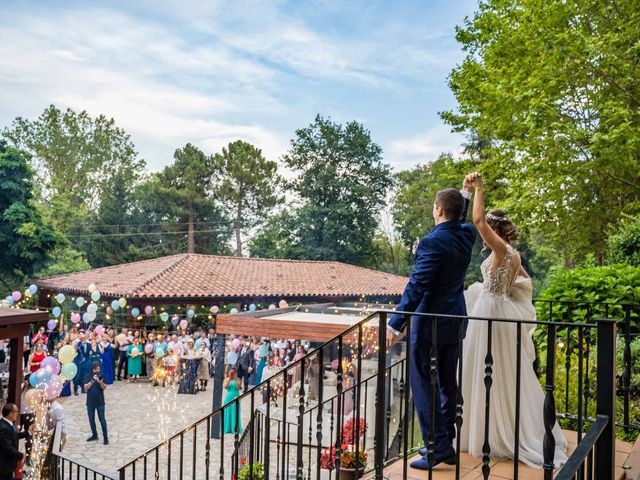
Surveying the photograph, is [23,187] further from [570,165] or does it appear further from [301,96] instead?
[301,96]

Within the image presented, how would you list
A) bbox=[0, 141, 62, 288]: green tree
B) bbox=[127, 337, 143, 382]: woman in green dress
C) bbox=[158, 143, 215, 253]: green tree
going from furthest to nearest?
bbox=[158, 143, 215, 253]: green tree → bbox=[0, 141, 62, 288]: green tree → bbox=[127, 337, 143, 382]: woman in green dress

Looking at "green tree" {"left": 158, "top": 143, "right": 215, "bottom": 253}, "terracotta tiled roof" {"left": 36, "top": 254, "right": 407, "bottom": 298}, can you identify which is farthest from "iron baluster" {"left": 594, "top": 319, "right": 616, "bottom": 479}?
"green tree" {"left": 158, "top": 143, "right": 215, "bottom": 253}

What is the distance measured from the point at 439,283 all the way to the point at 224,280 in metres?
16.9

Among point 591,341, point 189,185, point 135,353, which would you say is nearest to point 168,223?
point 189,185

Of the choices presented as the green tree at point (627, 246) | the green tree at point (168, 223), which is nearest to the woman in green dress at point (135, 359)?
the green tree at point (627, 246)

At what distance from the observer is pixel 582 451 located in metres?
1.77

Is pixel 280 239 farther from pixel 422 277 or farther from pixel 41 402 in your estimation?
pixel 422 277

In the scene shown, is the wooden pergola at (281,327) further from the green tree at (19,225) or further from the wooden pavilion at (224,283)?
the green tree at (19,225)

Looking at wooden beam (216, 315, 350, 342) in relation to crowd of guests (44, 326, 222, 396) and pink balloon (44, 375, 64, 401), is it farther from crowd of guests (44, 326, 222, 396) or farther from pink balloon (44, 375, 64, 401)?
Answer: crowd of guests (44, 326, 222, 396)

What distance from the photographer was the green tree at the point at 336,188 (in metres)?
32.3

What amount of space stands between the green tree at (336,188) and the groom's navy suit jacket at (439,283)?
1140 inches

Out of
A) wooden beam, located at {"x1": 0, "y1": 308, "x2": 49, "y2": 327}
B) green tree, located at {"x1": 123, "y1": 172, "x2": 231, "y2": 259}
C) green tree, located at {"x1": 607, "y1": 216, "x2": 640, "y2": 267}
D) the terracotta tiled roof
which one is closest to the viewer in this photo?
wooden beam, located at {"x1": 0, "y1": 308, "x2": 49, "y2": 327}

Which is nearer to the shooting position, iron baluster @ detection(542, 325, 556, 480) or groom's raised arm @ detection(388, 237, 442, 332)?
iron baluster @ detection(542, 325, 556, 480)

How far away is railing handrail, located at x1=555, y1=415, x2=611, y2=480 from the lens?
1603mm
